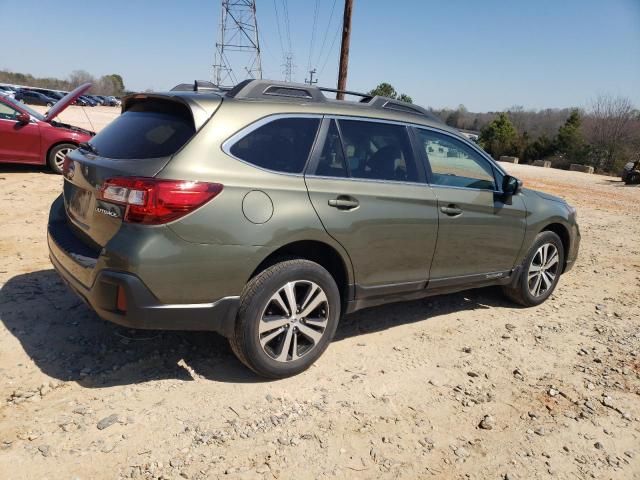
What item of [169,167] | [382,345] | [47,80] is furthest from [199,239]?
[47,80]

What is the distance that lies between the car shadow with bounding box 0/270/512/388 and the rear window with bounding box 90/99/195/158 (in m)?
1.33

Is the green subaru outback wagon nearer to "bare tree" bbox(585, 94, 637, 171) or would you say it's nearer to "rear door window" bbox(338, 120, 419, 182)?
"rear door window" bbox(338, 120, 419, 182)

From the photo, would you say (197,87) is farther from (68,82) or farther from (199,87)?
(68,82)

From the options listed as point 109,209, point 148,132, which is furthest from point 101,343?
point 148,132

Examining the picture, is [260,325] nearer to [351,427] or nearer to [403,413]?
[351,427]

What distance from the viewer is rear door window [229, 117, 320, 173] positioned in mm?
3002

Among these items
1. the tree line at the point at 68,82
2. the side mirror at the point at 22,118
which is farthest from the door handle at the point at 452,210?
the tree line at the point at 68,82

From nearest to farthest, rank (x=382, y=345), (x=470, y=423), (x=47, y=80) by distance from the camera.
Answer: (x=470, y=423)
(x=382, y=345)
(x=47, y=80)

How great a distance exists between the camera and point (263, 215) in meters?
2.92

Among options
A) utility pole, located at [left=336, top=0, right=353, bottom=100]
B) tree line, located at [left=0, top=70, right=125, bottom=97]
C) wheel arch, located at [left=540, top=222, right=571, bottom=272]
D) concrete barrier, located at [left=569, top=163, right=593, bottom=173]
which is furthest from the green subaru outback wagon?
tree line, located at [left=0, top=70, right=125, bottom=97]

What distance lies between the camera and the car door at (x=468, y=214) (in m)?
3.96

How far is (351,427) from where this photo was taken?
286 cm

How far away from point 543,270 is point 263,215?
3.38 m

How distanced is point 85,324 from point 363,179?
2333mm
